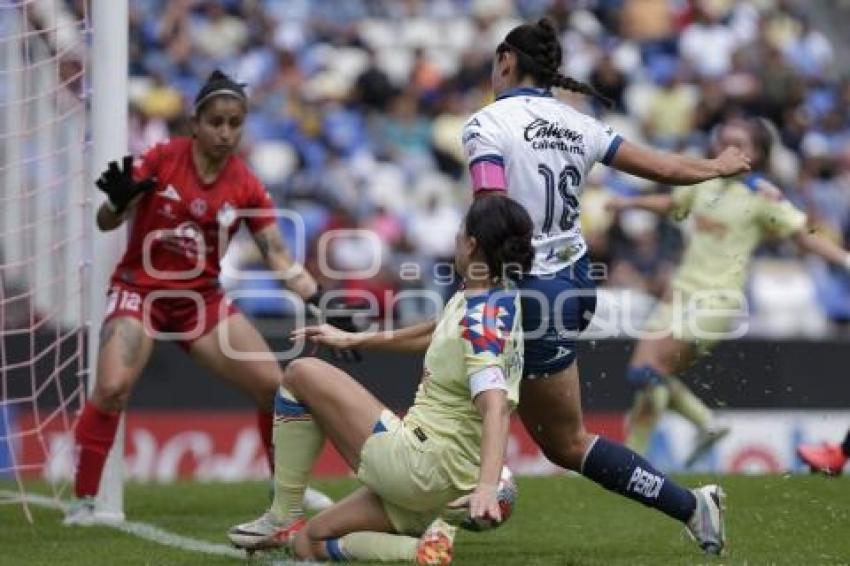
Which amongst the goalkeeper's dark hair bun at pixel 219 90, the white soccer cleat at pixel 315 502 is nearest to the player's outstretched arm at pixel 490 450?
the goalkeeper's dark hair bun at pixel 219 90

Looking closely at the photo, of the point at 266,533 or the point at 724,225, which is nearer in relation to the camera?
the point at 266,533

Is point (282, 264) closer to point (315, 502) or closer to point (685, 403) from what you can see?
point (315, 502)

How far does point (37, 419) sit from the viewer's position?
1223 centimetres

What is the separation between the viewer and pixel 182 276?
8.91 metres

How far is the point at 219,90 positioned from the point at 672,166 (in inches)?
108

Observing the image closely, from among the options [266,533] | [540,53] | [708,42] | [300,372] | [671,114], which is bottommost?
[266,533]

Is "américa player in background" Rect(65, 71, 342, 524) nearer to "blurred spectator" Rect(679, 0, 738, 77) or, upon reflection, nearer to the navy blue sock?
the navy blue sock

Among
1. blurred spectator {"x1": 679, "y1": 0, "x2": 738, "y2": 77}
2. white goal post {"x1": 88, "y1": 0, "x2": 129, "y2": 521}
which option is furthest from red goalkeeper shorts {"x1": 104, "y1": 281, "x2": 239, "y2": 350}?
blurred spectator {"x1": 679, "y1": 0, "x2": 738, "y2": 77}

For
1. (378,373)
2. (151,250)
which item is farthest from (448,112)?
(151,250)

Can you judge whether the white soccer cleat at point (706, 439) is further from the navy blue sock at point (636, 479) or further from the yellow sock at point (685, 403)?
the navy blue sock at point (636, 479)

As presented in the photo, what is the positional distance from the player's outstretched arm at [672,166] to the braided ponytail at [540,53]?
0.28 m

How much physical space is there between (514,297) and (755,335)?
818 cm

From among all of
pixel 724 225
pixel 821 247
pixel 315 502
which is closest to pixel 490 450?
pixel 315 502

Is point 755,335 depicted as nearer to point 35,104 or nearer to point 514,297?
point 35,104
